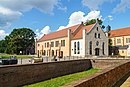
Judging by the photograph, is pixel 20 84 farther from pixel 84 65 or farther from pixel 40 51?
pixel 40 51

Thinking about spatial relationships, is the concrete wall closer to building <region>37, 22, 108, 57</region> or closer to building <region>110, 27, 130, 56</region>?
building <region>37, 22, 108, 57</region>

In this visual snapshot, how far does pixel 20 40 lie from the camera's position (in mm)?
87438

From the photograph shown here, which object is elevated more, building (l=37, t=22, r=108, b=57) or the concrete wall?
building (l=37, t=22, r=108, b=57)

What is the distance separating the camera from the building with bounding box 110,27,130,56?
6650 cm

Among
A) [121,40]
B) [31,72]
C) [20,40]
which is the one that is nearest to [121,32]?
[121,40]

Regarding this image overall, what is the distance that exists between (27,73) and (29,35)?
78331mm

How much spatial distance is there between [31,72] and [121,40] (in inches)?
2241

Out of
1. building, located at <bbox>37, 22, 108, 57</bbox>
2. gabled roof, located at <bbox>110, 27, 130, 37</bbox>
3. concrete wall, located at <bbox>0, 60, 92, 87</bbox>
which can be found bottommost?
concrete wall, located at <bbox>0, 60, 92, 87</bbox>

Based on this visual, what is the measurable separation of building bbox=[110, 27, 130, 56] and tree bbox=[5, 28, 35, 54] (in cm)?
3769

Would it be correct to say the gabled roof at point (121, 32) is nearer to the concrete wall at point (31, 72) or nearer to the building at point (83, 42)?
the building at point (83, 42)

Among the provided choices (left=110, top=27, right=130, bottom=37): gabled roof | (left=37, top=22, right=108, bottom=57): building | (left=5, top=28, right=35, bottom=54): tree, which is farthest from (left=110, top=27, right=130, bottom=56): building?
(left=5, top=28, right=35, bottom=54): tree

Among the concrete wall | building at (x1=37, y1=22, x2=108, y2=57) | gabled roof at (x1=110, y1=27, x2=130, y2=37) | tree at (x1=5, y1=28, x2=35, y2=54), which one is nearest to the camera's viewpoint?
the concrete wall

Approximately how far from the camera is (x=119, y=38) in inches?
2928

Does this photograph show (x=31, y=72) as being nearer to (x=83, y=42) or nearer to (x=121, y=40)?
(x=83, y=42)
